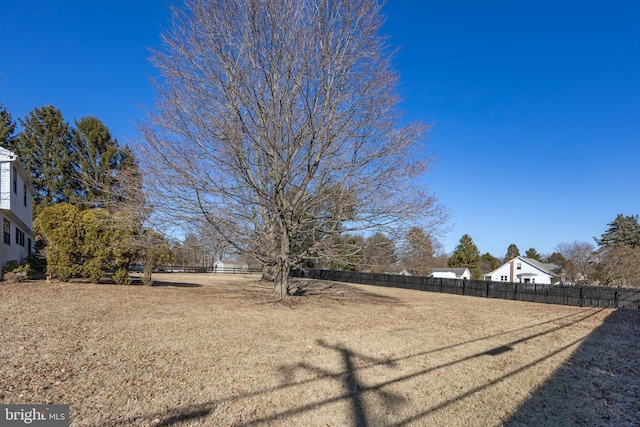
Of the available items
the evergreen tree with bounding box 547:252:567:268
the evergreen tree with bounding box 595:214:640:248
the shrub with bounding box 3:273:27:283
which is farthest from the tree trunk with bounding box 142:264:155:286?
the evergreen tree with bounding box 595:214:640:248

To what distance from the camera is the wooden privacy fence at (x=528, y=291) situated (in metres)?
16.0

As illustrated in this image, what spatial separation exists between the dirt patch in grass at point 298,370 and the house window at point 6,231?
22.1 ft

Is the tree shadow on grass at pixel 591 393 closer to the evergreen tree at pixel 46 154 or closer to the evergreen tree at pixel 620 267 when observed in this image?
the evergreen tree at pixel 620 267

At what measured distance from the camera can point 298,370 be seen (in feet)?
15.6

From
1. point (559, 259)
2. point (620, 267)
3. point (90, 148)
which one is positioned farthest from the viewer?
point (559, 259)

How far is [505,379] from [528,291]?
52.7ft

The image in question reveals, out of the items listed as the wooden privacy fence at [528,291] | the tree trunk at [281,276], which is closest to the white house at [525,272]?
the wooden privacy fence at [528,291]

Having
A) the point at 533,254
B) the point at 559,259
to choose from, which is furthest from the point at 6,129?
the point at 533,254

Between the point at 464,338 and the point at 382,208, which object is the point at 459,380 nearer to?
the point at 464,338

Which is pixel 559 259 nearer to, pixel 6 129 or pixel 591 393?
pixel 591 393

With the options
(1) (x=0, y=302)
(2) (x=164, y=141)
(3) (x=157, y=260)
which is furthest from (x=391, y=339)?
(3) (x=157, y=260)

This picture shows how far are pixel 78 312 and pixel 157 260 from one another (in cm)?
768

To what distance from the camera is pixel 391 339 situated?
6.87m
